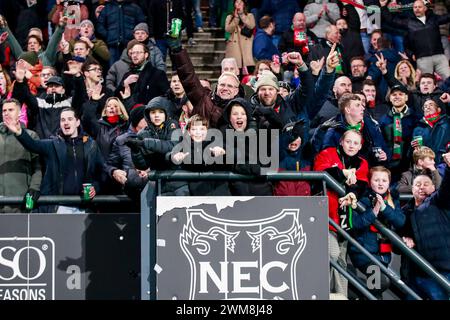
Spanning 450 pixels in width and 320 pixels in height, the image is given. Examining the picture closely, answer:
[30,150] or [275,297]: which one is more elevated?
[30,150]

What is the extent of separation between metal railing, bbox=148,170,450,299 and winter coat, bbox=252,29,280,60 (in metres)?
6.10

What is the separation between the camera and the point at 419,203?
1199cm


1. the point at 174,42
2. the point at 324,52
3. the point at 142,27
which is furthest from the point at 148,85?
the point at 174,42

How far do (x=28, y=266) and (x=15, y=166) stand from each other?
1.61 m

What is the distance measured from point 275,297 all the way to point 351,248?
1.21 metres

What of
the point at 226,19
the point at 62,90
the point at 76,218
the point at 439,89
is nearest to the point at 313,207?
the point at 76,218

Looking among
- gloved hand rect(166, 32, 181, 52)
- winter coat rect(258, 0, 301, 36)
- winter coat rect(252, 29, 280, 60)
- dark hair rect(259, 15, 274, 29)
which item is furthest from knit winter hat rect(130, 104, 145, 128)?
winter coat rect(258, 0, 301, 36)

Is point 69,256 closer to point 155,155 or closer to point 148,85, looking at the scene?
point 155,155

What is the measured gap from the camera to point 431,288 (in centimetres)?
1152

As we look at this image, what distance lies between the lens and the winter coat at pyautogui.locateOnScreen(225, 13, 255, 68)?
57.0 feet

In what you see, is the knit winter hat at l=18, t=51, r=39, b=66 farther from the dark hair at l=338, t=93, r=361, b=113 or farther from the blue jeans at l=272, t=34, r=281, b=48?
the dark hair at l=338, t=93, r=361, b=113

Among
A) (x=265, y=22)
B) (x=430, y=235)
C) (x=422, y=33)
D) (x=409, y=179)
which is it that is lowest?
(x=430, y=235)

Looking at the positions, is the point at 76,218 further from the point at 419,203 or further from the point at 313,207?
the point at 419,203

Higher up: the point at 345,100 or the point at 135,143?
the point at 345,100
